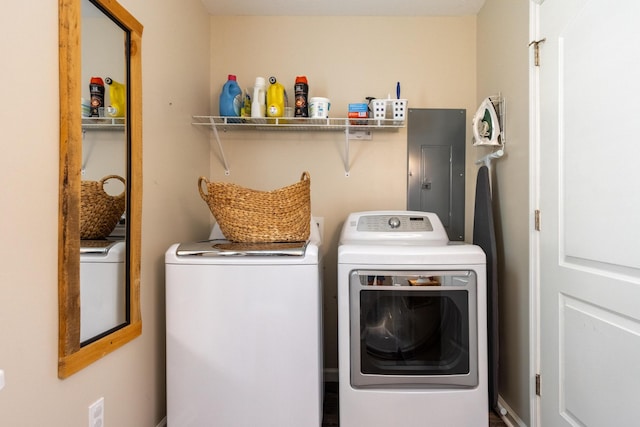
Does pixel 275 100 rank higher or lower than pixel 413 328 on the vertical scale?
higher

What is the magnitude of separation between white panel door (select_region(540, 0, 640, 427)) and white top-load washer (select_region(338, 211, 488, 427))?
0.27 metres

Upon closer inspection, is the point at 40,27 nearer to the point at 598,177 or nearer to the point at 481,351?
the point at 598,177

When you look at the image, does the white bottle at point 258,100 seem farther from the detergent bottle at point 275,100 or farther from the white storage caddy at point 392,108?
the white storage caddy at point 392,108

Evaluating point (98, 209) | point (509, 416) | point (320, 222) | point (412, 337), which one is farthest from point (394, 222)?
→ point (98, 209)

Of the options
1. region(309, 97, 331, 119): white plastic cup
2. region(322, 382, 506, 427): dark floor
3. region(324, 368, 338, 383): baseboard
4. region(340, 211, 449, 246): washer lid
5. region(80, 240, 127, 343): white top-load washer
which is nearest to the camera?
region(80, 240, 127, 343): white top-load washer

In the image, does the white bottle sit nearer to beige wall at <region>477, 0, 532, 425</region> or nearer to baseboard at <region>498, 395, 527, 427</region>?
beige wall at <region>477, 0, 532, 425</region>

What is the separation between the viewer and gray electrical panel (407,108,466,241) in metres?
2.26

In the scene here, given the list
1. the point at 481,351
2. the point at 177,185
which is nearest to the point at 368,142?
the point at 177,185

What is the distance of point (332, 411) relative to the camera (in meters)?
1.92

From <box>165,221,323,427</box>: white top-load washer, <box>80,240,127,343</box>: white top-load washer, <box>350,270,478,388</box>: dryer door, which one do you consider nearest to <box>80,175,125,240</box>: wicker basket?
<box>80,240,127,343</box>: white top-load washer

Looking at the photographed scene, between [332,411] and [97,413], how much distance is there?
116cm

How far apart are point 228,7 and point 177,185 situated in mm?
1199

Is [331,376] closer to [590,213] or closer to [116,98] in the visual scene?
[590,213]

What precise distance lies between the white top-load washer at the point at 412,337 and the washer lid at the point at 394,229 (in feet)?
1.00
